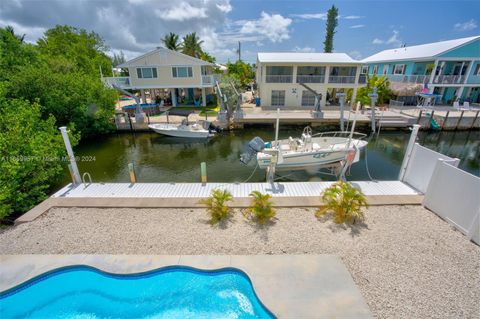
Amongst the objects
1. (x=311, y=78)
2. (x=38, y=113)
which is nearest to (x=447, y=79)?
(x=311, y=78)

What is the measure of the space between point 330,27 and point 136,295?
60748 millimetres

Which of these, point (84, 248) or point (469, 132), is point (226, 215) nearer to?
point (84, 248)

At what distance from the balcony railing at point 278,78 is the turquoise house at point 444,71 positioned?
13.7 m

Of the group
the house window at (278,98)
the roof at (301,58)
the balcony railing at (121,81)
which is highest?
the roof at (301,58)

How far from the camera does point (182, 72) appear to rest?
26109 millimetres

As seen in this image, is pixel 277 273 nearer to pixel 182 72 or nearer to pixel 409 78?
pixel 182 72

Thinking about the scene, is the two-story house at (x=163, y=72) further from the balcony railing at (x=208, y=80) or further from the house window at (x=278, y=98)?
the house window at (x=278, y=98)

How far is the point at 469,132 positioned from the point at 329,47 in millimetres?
37788

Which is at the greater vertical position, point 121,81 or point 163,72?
point 163,72

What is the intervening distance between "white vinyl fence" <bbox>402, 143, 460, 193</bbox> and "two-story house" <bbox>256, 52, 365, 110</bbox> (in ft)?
63.9

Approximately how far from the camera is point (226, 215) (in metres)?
7.35

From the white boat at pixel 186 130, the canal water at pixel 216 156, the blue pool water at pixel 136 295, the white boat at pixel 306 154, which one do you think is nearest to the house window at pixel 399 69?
the canal water at pixel 216 156

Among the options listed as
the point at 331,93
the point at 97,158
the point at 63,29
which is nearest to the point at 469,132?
the point at 331,93

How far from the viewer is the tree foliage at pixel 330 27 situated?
5006 centimetres
